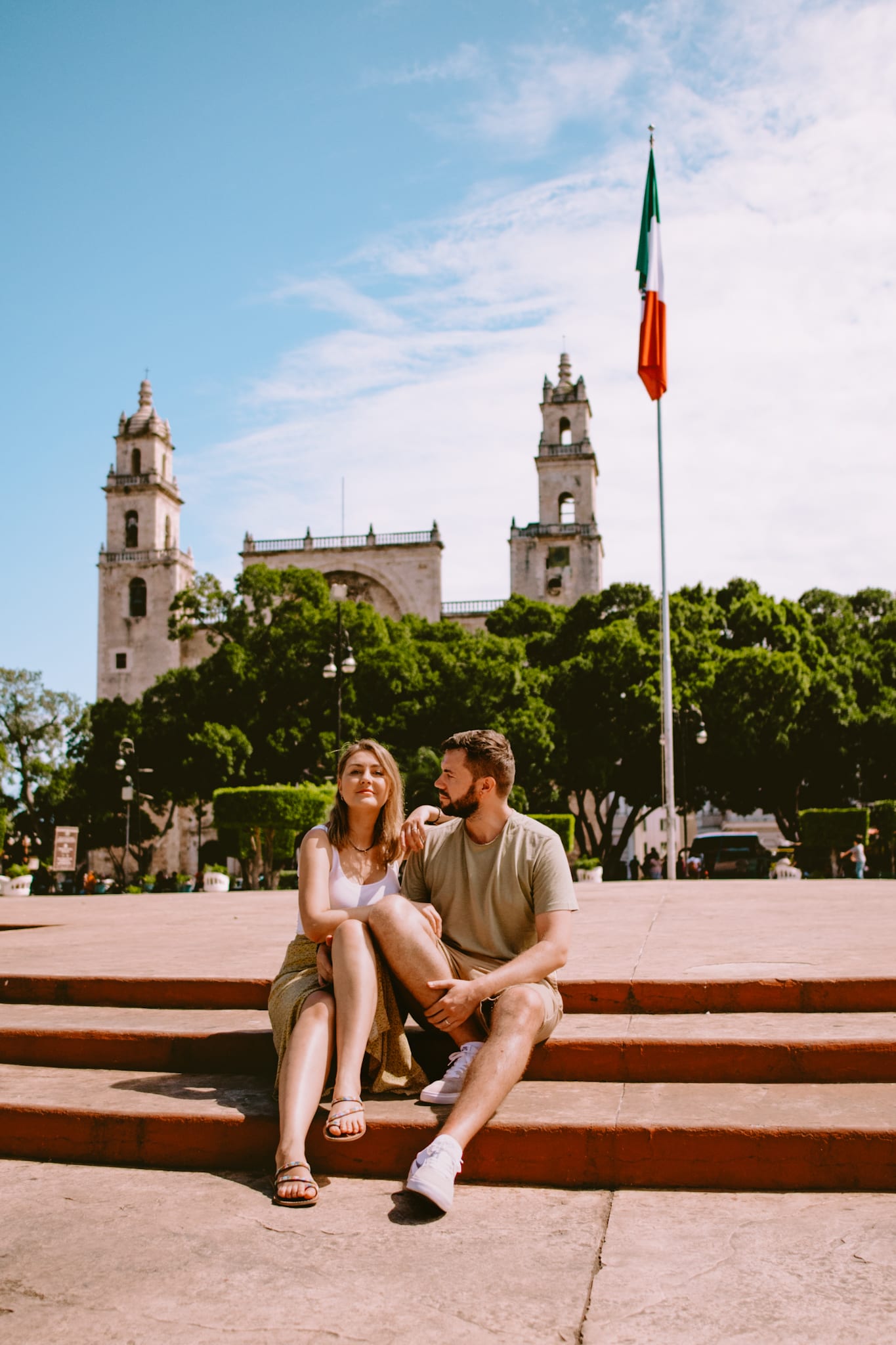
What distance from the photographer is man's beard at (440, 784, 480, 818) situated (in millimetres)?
3955

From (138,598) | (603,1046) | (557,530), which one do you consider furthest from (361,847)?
(138,598)

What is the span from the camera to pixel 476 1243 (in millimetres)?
2867

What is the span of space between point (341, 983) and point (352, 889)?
0.44 metres

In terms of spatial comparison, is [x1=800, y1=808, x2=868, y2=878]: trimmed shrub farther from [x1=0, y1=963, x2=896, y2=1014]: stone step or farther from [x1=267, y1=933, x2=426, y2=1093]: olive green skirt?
[x1=267, y1=933, x2=426, y2=1093]: olive green skirt

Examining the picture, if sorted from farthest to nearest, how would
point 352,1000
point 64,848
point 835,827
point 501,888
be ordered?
point 64,848 → point 835,827 → point 501,888 → point 352,1000

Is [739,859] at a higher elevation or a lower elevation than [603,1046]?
lower

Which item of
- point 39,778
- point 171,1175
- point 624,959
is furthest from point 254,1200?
point 39,778

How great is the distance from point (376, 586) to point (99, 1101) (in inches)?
2009

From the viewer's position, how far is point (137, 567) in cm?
5353

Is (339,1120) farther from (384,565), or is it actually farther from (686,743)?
(384,565)

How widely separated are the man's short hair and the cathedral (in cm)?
4803

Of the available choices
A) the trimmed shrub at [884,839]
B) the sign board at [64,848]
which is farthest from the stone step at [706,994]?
the trimmed shrub at [884,839]

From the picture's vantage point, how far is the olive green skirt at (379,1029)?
366 cm

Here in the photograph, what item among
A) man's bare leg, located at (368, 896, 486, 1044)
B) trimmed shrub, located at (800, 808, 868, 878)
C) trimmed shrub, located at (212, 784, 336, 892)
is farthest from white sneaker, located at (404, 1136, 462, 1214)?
trimmed shrub, located at (800, 808, 868, 878)
